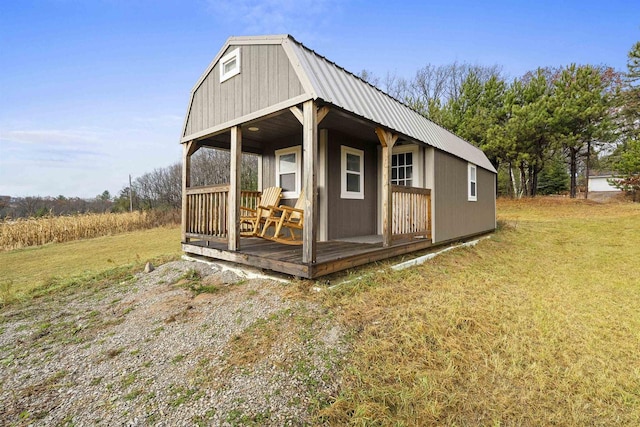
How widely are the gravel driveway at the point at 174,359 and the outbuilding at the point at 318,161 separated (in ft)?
2.39

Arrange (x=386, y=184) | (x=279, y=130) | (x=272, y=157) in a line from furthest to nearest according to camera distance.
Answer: (x=272, y=157) < (x=279, y=130) < (x=386, y=184)

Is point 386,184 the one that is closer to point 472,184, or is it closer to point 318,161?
point 318,161

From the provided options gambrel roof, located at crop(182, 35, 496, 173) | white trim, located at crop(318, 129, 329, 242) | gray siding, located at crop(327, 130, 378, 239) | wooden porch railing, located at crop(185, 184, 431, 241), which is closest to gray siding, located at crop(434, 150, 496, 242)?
wooden porch railing, located at crop(185, 184, 431, 241)

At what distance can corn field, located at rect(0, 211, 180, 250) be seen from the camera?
9617 millimetres

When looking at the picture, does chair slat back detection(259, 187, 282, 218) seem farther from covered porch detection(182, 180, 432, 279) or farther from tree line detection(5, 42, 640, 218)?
tree line detection(5, 42, 640, 218)

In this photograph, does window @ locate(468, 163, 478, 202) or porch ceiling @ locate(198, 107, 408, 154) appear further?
window @ locate(468, 163, 478, 202)

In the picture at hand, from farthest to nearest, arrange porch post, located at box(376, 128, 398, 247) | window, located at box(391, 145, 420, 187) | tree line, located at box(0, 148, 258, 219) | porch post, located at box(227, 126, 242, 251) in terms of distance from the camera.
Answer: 1. tree line, located at box(0, 148, 258, 219)
2. window, located at box(391, 145, 420, 187)
3. porch post, located at box(376, 128, 398, 247)
4. porch post, located at box(227, 126, 242, 251)

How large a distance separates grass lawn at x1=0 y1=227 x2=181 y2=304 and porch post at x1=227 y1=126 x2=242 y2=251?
286cm

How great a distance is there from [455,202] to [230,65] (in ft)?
17.3

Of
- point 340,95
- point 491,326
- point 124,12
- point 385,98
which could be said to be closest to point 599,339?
point 491,326

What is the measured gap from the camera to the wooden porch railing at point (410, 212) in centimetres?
466

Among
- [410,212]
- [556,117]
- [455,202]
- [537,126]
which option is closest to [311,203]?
[410,212]

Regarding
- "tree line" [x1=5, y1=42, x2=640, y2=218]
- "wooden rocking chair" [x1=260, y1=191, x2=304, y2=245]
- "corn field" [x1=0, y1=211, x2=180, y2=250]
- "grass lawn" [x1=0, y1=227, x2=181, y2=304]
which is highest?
"tree line" [x1=5, y1=42, x2=640, y2=218]

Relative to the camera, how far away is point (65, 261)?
23.6ft
